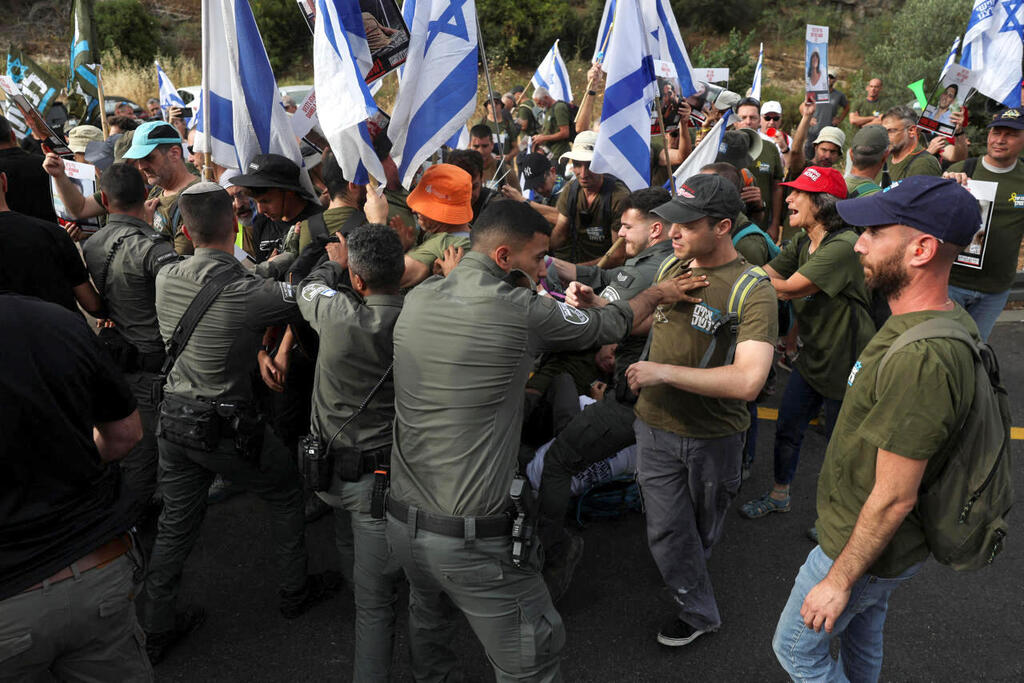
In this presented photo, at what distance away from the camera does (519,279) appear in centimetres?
278

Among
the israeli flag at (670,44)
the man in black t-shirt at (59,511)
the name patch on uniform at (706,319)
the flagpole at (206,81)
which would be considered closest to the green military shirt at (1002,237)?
the israeli flag at (670,44)

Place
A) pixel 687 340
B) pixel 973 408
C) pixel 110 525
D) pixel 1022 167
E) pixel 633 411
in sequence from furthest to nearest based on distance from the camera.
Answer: pixel 1022 167
pixel 633 411
pixel 687 340
pixel 110 525
pixel 973 408

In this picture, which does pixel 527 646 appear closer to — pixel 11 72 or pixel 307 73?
pixel 11 72

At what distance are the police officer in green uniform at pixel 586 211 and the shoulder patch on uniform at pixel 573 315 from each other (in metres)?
3.04

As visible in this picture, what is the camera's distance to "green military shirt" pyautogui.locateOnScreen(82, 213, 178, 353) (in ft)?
12.3

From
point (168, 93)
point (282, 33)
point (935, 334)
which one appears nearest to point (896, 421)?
point (935, 334)

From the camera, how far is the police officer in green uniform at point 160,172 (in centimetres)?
466

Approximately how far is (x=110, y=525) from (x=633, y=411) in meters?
2.28

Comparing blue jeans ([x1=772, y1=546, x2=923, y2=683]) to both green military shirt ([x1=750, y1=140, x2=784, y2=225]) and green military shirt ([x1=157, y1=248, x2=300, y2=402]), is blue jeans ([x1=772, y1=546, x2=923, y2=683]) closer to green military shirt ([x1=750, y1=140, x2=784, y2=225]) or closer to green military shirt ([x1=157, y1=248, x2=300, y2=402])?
green military shirt ([x1=157, y1=248, x2=300, y2=402])

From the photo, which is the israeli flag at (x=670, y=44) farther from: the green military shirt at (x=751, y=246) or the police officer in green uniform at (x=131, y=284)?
the police officer in green uniform at (x=131, y=284)

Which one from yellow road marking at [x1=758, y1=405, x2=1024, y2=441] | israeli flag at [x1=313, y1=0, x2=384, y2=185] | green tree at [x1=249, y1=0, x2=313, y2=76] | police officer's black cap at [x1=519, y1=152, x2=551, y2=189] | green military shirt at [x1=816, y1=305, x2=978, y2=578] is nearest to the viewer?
green military shirt at [x1=816, y1=305, x2=978, y2=578]

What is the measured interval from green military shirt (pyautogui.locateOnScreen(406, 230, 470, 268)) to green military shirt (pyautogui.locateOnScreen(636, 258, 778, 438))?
1217 mm

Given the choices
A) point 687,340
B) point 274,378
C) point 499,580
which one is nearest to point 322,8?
point 274,378

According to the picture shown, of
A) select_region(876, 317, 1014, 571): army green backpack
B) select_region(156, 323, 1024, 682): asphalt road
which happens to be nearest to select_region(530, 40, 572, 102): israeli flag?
select_region(156, 323, 1024, 682): asphalt road
